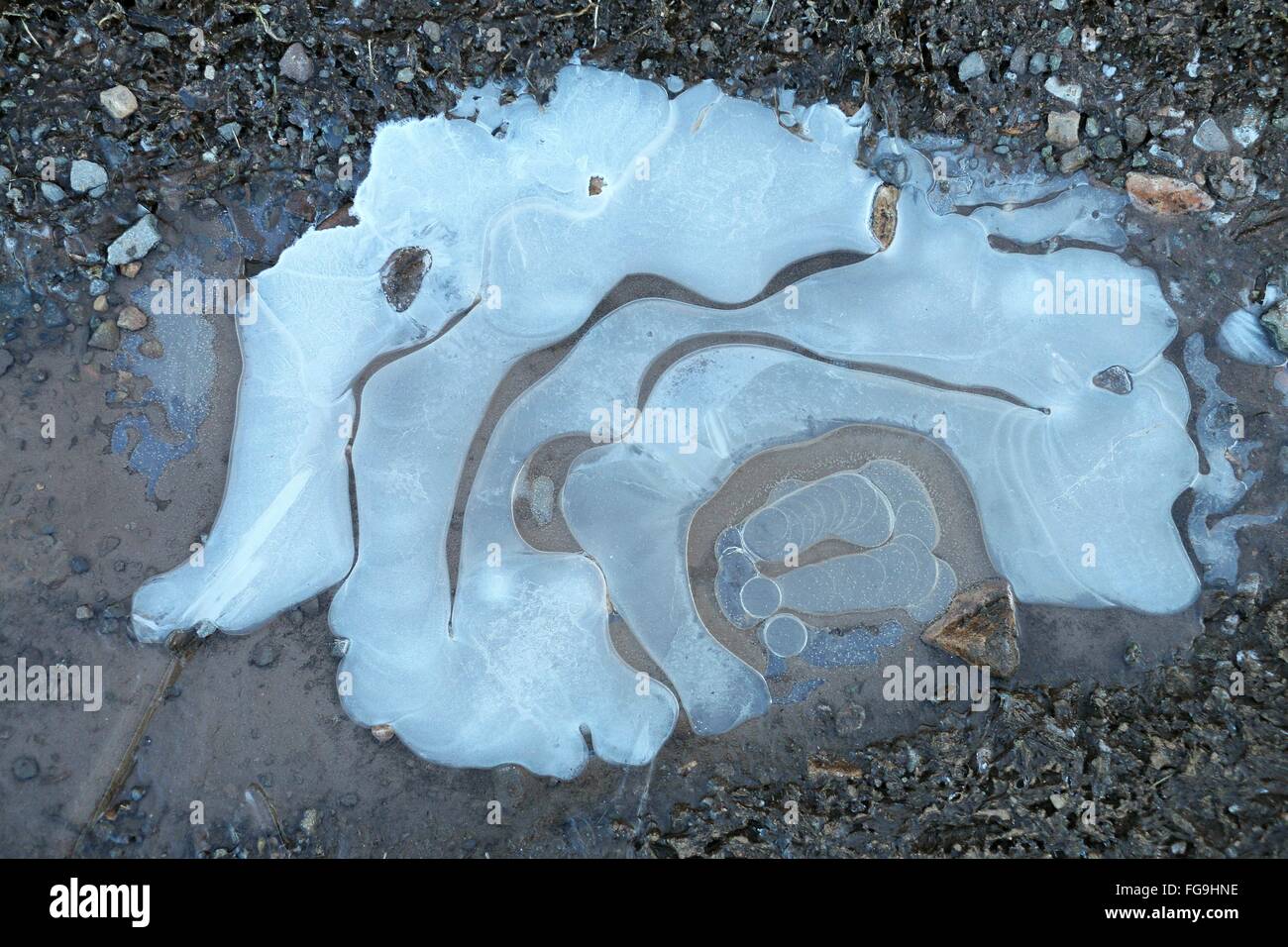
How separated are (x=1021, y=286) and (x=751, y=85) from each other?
246cm

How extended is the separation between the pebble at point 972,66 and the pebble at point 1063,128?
1.95 ft

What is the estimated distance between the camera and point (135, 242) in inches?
218

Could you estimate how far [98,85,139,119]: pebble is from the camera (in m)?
5.45

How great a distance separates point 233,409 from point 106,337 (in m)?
1.05

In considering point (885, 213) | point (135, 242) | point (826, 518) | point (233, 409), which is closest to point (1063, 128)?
point (885, 213)

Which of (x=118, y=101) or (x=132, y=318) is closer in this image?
(x=118, y=101)

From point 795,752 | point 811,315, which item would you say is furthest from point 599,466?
point 795,752

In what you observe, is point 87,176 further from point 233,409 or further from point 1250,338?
point 1250,338

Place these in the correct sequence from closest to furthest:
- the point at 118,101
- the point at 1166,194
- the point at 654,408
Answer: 1. the point at 118,101
2. the point at 1166,194
3. the point at 654,408

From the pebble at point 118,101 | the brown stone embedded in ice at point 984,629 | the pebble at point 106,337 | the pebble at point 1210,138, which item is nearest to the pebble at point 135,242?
the pebble at point 106,337

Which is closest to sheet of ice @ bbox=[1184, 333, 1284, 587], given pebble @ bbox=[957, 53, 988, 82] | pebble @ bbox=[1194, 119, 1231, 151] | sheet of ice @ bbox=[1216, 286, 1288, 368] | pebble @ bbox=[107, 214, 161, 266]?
sheet of ice @ bbox=[1216, 286, 1288, 368]

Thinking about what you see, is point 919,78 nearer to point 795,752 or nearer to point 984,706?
Answer: point 984,706

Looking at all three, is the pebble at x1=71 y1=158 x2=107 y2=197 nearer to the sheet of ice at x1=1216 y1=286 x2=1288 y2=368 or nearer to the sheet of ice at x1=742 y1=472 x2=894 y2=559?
the sheet of ice at x1=742 y1=472 x2=894 y2=559

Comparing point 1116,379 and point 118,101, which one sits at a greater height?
point 118,101
